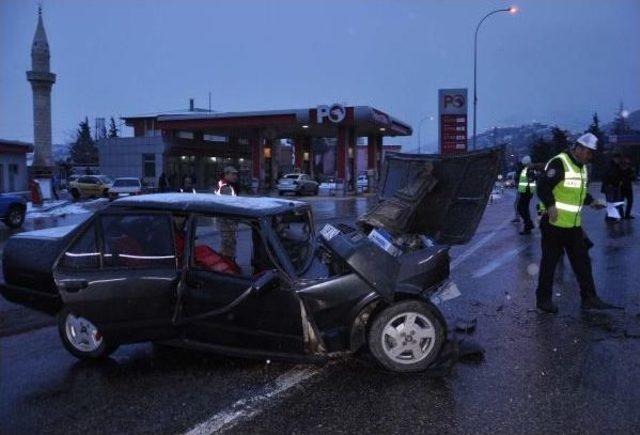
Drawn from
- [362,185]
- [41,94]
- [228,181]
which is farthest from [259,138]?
[228,181]

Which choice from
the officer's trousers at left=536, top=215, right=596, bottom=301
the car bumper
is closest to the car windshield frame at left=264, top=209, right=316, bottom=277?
the car bumper

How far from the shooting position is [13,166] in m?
42.2

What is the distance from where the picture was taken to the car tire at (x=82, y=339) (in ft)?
15.3

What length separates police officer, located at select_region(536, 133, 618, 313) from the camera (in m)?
6.12

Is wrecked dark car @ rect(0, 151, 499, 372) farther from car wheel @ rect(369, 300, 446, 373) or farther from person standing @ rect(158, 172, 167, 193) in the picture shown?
person standing @ rect(158, 172, 167, 193)

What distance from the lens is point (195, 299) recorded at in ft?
14.4

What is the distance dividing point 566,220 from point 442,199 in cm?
128

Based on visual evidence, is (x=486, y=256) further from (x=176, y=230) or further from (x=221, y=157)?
(x=221, y=157)

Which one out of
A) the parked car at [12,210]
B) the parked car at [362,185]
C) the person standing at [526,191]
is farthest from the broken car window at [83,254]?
the parked car at [362,185]

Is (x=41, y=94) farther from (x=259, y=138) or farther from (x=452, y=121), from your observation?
(x=452, y=121)

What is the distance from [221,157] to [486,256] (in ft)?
152

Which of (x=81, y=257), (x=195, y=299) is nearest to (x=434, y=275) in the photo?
(x=195, y=299)

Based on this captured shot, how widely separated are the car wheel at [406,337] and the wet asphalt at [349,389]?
0.37 ft

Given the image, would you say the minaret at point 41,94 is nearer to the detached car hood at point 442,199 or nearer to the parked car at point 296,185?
the parked car at point 296,185
